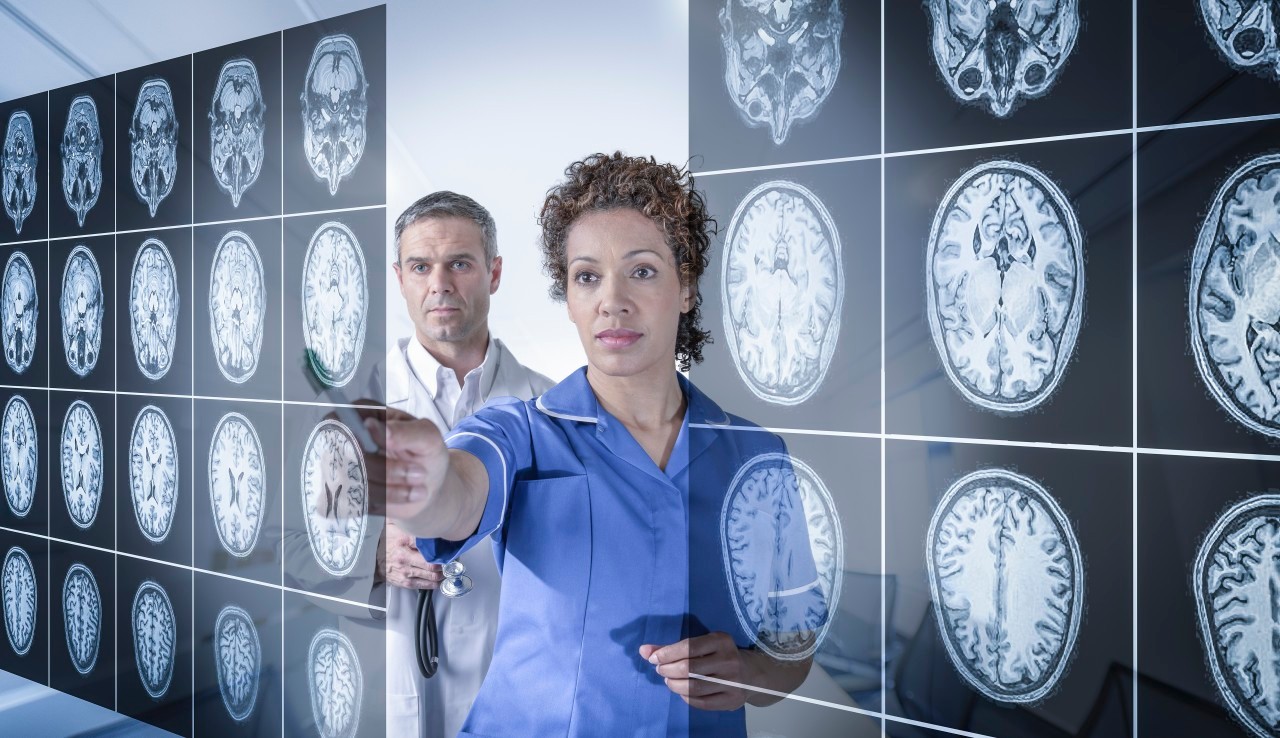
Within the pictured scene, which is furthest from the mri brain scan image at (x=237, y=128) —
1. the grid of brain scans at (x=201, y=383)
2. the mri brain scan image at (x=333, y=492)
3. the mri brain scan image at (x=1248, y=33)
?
the mri brain scan image at (x=1248, y=33)

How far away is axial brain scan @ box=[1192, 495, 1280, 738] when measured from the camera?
70 centimetres

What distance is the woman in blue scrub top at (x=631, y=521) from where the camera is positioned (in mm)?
866

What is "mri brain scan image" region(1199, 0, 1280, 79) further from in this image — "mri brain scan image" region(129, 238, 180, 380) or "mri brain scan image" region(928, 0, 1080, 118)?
"mri brain scan image" region(129, 238, 180, 380)

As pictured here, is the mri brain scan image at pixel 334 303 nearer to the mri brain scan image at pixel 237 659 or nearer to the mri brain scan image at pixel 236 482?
the mri brain scan image at pixel 236 482

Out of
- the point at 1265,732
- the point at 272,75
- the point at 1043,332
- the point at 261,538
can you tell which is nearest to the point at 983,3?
the point at 1043,332

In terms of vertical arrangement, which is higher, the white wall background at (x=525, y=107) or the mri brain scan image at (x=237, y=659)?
the white wall background at (x=525, y=107)

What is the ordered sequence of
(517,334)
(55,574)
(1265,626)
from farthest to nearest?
(55,574) → (517,334) → (1265,626)

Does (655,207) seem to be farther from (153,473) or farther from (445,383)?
(153,473)

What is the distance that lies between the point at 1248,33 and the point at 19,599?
2218 millimetres

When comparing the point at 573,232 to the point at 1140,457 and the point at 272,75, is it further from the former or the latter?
the point at 272,75

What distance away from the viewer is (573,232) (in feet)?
2.94

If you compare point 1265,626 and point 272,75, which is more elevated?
point 272,75

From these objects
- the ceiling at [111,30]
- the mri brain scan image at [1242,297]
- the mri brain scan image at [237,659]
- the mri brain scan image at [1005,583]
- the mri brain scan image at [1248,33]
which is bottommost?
the mri brain scan image at [237,659]

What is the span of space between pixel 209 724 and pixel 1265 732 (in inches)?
60.8
